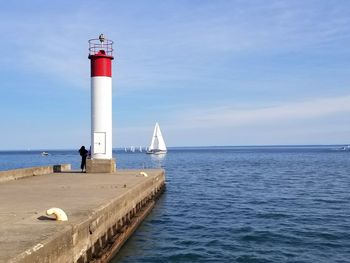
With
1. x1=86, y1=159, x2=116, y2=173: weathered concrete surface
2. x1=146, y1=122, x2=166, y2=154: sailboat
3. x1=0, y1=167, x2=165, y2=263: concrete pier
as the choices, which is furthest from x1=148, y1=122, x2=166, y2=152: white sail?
x1=0, y1=167, x2=165, y2=263: concrete pier

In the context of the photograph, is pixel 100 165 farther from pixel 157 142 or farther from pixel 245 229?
pixel 157 142

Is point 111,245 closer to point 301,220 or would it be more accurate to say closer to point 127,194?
point 127,194

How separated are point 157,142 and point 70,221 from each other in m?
132

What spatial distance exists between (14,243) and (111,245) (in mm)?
5454

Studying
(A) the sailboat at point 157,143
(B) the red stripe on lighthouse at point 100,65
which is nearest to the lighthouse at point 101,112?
A: (B) the red stripe on lighthouse at point 100,65

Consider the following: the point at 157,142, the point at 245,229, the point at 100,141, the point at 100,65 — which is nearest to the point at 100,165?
the point at 100,141

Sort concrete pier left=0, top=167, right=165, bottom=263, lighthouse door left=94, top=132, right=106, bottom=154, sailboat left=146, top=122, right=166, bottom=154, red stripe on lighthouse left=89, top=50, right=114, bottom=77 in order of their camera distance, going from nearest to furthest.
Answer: concrete pier left=0, top=167, right=165, bottom=263
red stripe on lighthouse left=89, top=50, right=114, bottom=77
lighthouse door left=94, top=132, right=106, bottom=154
sailboat left=146, top=122, right=166, bottom=154

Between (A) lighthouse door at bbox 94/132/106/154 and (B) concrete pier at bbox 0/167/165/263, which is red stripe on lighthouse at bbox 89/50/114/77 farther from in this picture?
(B) concrete pier at bbox 0/167/165/263

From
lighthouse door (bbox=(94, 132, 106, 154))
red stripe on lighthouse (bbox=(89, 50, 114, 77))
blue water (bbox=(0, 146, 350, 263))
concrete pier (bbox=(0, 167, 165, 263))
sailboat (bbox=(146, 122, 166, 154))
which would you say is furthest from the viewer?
sailboat (bbox=(146, 122, 166, 154))

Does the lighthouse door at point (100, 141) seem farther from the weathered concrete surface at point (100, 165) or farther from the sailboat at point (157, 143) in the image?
the sailboat at point (157, 143)

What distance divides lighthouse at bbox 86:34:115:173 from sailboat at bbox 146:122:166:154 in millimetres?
113301

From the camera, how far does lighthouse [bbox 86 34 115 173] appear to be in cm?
2520

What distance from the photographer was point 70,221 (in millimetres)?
9633

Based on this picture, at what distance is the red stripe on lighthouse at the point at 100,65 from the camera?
25172 mm
